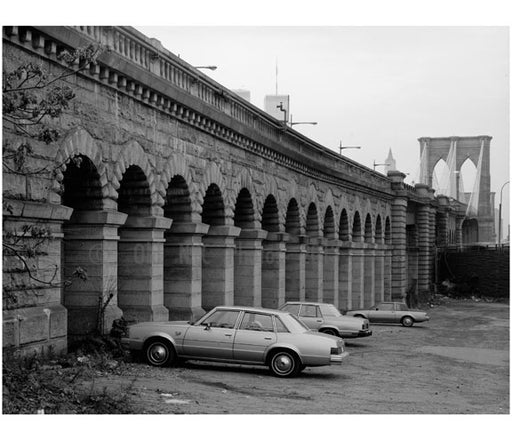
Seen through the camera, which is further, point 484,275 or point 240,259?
point 484,275

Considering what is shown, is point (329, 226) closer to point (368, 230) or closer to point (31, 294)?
point (368, 230)

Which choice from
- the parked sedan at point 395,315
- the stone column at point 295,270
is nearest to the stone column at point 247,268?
the stone column at point 295,270

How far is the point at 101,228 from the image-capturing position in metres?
16.6

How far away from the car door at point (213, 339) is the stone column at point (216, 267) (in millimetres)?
7999

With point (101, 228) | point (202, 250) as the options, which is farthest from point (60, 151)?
point (202, 250)

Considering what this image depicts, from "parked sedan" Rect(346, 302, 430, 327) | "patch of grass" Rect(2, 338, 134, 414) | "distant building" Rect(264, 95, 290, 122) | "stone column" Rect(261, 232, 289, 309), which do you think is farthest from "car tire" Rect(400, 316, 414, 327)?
"patch of grass" Rect(2, 338, 134, 414)

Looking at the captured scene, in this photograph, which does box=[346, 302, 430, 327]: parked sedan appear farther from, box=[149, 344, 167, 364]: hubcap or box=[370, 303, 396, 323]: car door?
box=[149, 344, 167, 364]: hubcap

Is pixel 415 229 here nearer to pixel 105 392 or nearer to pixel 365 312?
pixel 365 312

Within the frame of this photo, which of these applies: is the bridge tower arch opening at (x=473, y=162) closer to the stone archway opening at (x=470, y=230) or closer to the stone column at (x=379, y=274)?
→ the stone archway opening at (x=470, y=230)

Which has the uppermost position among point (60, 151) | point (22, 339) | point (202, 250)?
point (60, 151)

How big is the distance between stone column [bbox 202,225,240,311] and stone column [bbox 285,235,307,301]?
875 centimetres

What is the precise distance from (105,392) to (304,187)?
22.4 meters

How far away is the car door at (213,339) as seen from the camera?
50.6 ft

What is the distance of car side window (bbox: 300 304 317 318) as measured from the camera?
23203 millimetres
